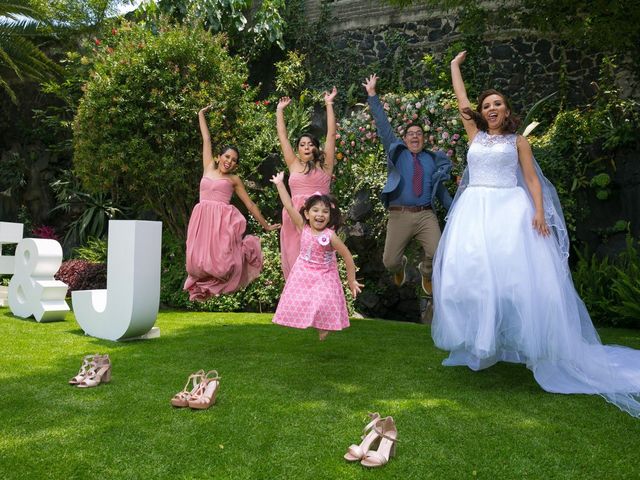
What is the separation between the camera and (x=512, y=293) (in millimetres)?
4617

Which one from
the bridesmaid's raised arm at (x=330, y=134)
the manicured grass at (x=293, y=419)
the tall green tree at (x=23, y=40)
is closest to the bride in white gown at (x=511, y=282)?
the manicured grass at (x=293, y=419)

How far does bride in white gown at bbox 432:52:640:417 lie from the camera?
4.58 meters

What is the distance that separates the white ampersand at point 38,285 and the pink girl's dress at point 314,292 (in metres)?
3.98

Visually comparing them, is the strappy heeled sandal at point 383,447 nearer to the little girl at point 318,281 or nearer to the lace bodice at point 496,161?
the little girl at point 318,281

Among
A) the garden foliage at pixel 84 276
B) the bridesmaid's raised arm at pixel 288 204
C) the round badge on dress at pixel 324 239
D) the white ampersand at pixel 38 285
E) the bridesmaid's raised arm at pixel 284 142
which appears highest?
the bridesmaid's raised arm at pixel 284 142

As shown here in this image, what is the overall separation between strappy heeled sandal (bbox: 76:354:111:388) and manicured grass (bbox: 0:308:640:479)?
12 centimetres

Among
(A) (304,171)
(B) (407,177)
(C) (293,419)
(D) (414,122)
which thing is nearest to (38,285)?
(A) (304,171)

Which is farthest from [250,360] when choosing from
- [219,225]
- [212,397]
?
[219,225]

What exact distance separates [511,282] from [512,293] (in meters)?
0.08

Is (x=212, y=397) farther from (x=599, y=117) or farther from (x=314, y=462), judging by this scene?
(x=599, y=117)

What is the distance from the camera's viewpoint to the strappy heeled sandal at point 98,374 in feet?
15.4

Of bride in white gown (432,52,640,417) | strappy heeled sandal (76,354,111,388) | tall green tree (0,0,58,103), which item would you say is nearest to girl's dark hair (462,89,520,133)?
bride in white gown (432,52,640,417)

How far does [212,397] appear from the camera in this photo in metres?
4.18

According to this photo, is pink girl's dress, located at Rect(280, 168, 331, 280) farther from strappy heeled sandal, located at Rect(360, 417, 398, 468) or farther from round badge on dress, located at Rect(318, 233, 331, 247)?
strappy heeled sandal, located at Rect(360, 417, 398, 468)
